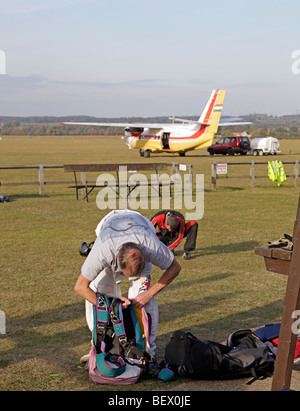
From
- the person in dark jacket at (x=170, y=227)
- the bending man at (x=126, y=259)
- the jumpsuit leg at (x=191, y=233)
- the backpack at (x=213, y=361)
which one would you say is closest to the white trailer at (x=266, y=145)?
the jumpsuit leg at (x=191, y=233)

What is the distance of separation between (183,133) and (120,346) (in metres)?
43.8

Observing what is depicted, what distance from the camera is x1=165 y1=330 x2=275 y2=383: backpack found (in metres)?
5.18

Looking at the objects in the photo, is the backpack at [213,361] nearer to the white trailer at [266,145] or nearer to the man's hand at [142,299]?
the man's hand at [142,299]

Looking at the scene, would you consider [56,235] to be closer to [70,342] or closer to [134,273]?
[70,342]

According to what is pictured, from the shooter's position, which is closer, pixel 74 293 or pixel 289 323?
pixel 289 323

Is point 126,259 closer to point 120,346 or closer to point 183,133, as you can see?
point 120,346

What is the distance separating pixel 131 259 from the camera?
4727 millimetres

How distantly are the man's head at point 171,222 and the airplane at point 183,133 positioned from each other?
38.8 meters

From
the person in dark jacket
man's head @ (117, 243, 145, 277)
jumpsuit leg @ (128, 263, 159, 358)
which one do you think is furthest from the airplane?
man's head @ (117, 243, 145, 277)

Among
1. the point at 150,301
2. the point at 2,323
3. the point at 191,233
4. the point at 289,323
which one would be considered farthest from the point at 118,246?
the point at 191,233

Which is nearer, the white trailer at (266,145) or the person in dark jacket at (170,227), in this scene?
the person in dark jacket at (170,227)

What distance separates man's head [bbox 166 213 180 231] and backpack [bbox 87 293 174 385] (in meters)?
3.56

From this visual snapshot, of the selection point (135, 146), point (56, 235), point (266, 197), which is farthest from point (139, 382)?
point (135, 146)

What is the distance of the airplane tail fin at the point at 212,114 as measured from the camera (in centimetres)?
4778
